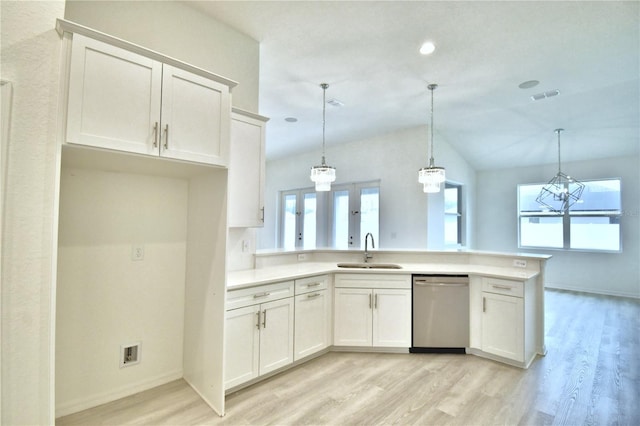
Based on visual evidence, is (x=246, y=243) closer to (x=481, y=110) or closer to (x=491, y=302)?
(x=491, y=302)

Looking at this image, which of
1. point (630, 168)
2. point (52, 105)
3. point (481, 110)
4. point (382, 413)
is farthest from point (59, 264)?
point (630, 168)

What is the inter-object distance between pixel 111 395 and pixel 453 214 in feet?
19.8

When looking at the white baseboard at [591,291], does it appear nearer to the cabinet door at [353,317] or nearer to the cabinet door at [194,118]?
the cabinet door at [353,317]

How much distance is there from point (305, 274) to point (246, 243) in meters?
0.70

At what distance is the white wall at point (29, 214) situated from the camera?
1.45 metres

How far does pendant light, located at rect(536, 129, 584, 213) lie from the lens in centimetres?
602

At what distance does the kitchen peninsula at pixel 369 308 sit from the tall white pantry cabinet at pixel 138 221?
44 cm

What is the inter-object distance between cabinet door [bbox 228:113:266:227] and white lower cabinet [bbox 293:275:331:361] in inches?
30.5

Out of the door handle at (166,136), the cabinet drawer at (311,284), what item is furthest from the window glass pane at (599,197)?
the door handle at (166,136)

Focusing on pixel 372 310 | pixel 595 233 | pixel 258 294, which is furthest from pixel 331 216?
pixel 595 233

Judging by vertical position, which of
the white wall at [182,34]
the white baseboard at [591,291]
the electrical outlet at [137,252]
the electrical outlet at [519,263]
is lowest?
the white baseboard at [591,291]

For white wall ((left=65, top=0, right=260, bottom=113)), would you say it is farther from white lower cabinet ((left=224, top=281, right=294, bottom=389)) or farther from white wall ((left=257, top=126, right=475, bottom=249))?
white wall ((left=257, top=126, right=475, bottom=249))

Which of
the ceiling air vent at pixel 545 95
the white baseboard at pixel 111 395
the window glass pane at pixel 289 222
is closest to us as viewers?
the white baseboard at pixel 111 395

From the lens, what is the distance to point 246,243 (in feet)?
10.4
